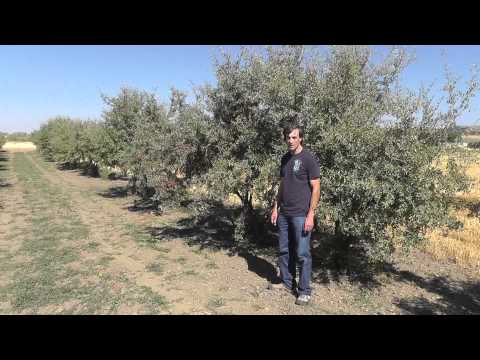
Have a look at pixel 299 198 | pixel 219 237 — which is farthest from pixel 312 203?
pixel 219 237

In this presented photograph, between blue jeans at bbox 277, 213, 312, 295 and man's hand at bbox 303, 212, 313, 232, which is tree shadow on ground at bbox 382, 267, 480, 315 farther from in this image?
man's hand at bbox 303, 212, 313, 232

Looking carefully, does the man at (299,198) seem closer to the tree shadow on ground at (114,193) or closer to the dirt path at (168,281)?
the dirt path at (168,281)

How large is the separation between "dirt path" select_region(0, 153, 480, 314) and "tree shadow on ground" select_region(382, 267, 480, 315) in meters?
0.02

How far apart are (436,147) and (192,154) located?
4537 millimetres

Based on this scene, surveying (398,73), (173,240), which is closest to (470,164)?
Result: (398,73)

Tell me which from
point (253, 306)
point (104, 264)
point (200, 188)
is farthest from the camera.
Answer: point (200, 188)

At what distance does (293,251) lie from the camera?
5055 mm

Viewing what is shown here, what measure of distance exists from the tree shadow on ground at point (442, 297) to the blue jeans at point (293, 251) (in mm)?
1395

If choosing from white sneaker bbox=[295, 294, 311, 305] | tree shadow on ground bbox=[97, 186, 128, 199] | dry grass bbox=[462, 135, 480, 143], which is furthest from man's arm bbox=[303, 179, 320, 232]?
tree shadow on ground bbox=[97, 186, 128, 199]

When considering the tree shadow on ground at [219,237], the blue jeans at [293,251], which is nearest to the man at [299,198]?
the blue jeans at [293,251]

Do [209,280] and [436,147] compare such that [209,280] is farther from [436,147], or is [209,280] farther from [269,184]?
[436,147]

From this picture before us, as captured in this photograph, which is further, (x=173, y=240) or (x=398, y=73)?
(x=173, y=240)

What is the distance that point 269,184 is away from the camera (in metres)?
6.30

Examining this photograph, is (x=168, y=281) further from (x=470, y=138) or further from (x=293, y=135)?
(x=470, y=138)
